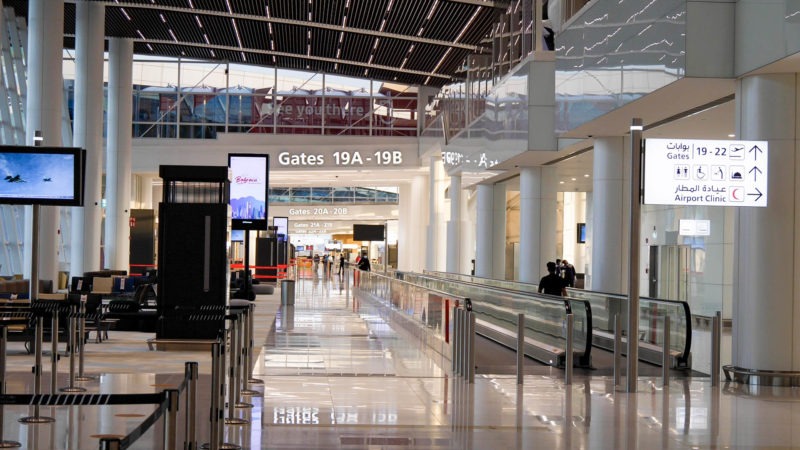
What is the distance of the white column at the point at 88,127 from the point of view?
1196 inches

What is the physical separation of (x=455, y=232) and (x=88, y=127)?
45.1 ft

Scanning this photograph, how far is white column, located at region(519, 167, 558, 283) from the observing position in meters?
23.7

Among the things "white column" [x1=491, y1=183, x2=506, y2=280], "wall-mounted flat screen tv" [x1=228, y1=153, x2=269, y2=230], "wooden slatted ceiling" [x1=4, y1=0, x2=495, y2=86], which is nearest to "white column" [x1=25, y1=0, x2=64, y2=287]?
"wooden slatted ceiling" [x1=4, y1=0, x2=495, y2=86]

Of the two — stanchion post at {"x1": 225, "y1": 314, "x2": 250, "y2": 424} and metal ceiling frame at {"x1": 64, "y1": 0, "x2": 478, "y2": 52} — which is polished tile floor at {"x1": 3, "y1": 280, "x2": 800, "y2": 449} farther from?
metal ceiling frame at {"x1": 64, "y1": 0, "x2": 478, "y2": 52}

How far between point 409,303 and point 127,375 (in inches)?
301

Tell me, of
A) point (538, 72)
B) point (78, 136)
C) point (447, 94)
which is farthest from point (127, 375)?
point (447, 94)

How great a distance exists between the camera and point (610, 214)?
17500 mm

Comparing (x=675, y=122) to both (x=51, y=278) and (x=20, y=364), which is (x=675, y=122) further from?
(x=51, y=278)

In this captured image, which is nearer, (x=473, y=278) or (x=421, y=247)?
(x=473, y=278)

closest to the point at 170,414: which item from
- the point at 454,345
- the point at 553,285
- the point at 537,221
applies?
the point at 454,345

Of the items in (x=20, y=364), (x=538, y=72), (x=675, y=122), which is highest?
(x=538, y=72)

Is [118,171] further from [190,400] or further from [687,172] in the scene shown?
[190,400]

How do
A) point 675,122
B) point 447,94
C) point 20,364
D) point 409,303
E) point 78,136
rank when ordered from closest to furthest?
point 20,364 < point 675,122 < point 409,303 < point 78,136 < point 447,94

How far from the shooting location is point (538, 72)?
68.2ft
